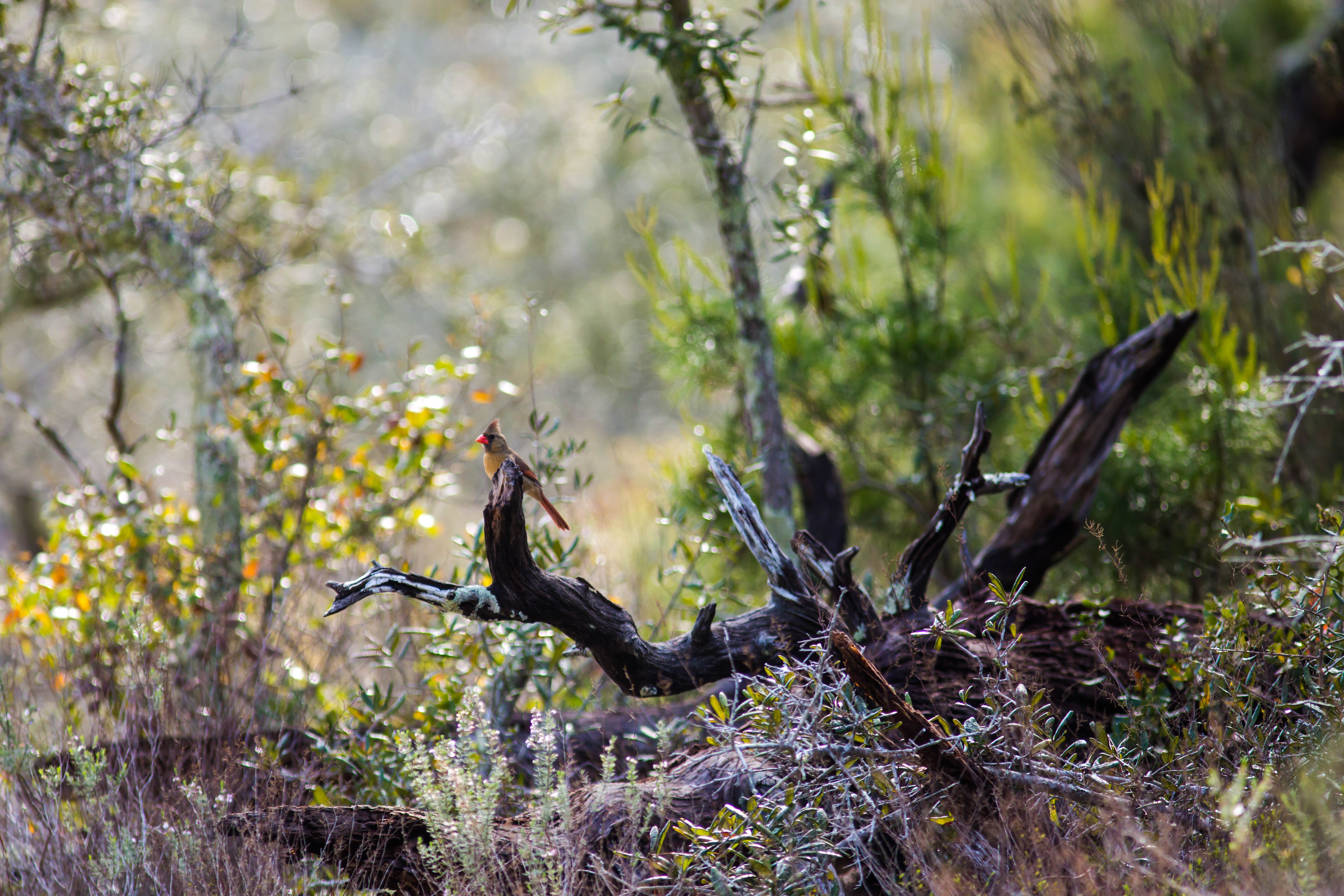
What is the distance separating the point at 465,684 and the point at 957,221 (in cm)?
375

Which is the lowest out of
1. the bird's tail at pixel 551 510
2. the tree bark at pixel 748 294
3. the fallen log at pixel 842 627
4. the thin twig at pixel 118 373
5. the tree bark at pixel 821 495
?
the fallen log at pixel 842 627

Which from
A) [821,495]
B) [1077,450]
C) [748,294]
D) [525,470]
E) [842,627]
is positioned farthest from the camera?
[821,495]

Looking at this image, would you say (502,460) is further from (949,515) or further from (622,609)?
(949,515)

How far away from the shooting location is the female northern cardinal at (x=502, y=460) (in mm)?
2932

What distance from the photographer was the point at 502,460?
3014 mm

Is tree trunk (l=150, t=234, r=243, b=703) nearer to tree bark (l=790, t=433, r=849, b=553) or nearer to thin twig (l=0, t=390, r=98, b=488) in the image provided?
thin twig (l=0, t=390, r=98, b=488)

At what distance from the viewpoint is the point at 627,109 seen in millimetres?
4312

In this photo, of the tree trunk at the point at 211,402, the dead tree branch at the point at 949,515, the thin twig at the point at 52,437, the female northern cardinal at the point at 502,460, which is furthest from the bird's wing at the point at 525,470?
the thin twig at the point at 52,437

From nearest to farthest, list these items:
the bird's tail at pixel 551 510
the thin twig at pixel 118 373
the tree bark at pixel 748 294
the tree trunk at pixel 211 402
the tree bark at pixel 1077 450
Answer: the bird's tail at pixel 551 510, the tree bark at pixel 1077 450, the tree bark at pixel 748 294, the tree trunk at pixel 211 402, the thin twig at pixel 118 373

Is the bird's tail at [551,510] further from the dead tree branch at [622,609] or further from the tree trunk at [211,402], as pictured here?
the tree trunk at [211,402]

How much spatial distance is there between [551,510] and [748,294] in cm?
152

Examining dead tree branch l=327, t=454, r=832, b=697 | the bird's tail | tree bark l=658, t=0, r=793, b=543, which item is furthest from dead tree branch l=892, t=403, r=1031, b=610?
the bird's tail

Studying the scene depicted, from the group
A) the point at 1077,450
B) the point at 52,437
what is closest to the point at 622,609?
the point at 1077,450

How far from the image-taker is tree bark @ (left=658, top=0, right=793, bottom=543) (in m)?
4.09
